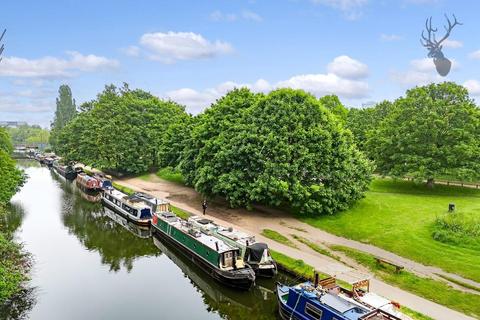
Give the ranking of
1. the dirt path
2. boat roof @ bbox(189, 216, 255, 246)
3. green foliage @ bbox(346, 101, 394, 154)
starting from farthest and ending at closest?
green foliage @ bbox(346, 101, 394, 154) < boat roof @ bbox(189, 216, 255, 246) < the dirt path

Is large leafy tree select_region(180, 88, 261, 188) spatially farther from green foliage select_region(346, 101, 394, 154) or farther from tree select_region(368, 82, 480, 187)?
green foliage select_region(346, 101, 394, 154)

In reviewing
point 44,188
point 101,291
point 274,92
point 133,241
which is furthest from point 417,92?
point 44,188

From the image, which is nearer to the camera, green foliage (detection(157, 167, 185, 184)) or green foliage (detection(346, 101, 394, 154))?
green foliage (detection(157, 167, 185, 184))

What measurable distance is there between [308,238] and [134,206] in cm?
1987

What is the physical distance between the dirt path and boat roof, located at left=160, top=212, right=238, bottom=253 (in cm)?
451

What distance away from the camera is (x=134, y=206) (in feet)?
138

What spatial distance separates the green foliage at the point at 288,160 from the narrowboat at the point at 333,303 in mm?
14284

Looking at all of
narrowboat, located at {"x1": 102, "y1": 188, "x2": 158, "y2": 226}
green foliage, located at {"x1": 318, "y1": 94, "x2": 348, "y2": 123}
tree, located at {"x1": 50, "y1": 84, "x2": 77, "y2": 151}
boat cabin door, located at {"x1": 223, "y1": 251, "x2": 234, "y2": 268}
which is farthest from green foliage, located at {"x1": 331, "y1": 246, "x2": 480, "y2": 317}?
tree, located at {"x1": 50, "y1": 84, "x2": 77, "y2": 151}

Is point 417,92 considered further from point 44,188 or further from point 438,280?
point 44,188

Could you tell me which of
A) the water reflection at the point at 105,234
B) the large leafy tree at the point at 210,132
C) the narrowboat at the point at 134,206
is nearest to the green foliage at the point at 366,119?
the large leafy tree at the point at 210,132

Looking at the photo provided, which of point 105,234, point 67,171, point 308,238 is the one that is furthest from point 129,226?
point 67,171

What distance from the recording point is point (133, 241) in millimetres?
37000

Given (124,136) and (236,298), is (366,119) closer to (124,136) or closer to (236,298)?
(124,136)

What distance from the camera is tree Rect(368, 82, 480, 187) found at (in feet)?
153
